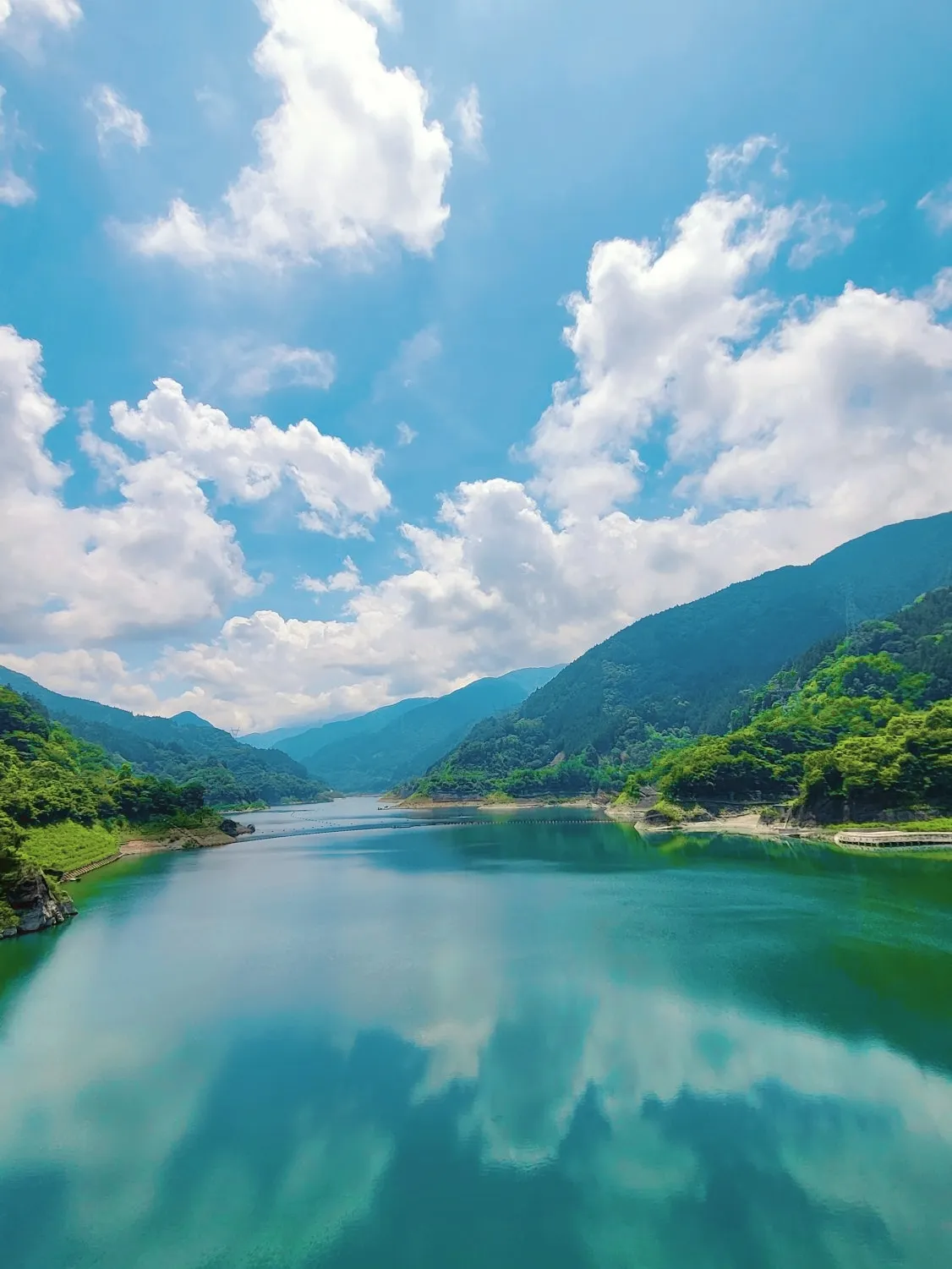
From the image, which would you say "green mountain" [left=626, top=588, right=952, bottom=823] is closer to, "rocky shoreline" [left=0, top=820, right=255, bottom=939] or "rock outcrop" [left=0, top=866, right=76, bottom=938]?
"rocky shoreline" [left=0, top=820, right=255, bottom=939]

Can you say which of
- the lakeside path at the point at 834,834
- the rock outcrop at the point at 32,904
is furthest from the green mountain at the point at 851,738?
the rock outcrop at the point at 32,904

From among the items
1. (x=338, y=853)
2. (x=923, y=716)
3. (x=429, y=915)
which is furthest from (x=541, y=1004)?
(x=923, y=716)

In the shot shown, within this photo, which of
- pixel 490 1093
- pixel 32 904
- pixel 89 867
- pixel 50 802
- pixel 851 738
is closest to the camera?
pixel 490 1093

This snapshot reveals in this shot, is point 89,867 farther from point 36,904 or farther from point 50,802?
point 36,904

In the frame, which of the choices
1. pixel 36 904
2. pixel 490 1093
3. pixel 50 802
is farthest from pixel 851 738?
pixel 50 802

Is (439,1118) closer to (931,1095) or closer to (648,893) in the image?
(931,1095)

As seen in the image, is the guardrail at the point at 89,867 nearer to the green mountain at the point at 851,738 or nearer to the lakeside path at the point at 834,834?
the lakeside path at the point at 834,834
